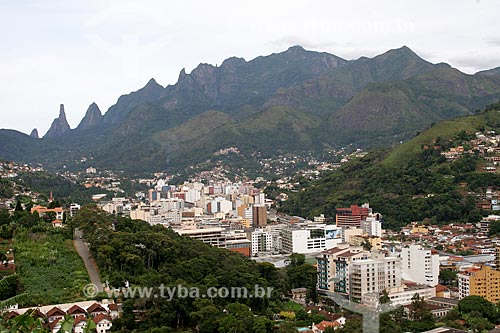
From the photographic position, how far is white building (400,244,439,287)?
57.4 feet

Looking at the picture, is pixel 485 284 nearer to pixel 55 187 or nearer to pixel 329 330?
pixel 329 330

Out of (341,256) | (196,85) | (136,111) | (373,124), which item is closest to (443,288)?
(341,256)

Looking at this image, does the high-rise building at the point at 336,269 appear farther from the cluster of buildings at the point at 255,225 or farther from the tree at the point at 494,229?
the tree at the point at 494,229

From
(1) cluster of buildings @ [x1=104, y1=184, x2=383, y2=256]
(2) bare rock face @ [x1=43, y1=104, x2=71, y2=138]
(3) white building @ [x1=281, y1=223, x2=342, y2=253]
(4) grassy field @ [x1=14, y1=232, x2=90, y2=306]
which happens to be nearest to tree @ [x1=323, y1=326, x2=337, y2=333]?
(4) grassy field @ [x1=14, y1=232, x2=90, y2=306]

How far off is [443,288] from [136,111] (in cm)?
8178

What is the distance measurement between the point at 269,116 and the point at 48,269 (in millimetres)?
60680

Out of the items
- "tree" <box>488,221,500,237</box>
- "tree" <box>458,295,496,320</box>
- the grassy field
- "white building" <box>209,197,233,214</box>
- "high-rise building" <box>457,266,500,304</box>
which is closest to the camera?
the grassy field

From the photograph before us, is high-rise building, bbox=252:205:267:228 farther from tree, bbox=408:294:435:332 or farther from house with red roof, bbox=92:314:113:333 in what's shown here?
house with red roof, bbox=92:314:113:333

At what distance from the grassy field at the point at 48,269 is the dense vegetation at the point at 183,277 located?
61 centimetres

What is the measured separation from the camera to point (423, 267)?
1747 centimetres

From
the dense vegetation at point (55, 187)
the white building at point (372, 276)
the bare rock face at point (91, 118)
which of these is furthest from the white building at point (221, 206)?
the bare rock face at point (91, 118)

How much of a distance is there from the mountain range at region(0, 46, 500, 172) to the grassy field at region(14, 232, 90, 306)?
4670 cm

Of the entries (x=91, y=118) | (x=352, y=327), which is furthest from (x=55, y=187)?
(x=91, y=118)

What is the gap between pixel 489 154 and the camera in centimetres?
3222
